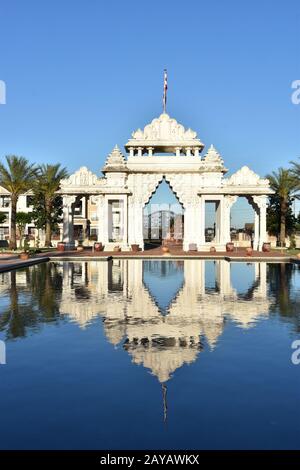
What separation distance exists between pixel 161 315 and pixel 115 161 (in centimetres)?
3294

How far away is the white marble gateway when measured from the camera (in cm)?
4272

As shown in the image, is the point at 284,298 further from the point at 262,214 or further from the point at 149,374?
the point at 262,214

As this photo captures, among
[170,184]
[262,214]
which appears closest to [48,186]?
[170,184]

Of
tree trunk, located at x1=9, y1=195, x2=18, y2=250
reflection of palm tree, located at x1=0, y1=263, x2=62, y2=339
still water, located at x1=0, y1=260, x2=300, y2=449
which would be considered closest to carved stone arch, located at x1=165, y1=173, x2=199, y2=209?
tree trunk, located at x1=9, y1=195, x2=18, y2=250

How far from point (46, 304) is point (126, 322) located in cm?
363

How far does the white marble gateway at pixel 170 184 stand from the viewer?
42.7 meters

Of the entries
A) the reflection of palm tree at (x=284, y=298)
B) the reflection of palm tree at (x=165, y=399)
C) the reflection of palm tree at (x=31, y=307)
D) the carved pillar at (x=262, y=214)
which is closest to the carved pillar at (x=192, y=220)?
the carved pillar at (x=262, y=214)

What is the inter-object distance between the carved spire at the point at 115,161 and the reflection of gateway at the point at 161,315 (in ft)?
80.0

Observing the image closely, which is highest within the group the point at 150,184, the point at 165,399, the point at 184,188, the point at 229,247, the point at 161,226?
the point at 150,184

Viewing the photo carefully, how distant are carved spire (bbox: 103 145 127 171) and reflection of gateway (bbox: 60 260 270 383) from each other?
24.4 meters

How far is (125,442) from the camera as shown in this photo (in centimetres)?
476

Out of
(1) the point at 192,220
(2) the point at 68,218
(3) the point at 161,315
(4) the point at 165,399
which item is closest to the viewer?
(4) the point at 165,399

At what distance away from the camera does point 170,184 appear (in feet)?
144

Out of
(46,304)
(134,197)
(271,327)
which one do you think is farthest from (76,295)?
(134,197)
